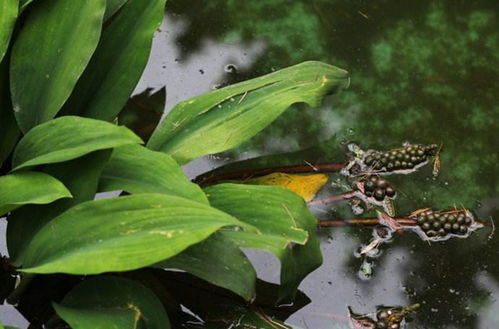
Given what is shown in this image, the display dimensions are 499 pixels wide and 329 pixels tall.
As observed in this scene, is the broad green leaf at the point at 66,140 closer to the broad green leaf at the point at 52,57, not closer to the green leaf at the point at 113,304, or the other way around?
the broad green leaf at the point at 52,57

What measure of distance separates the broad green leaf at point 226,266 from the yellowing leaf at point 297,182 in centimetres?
41

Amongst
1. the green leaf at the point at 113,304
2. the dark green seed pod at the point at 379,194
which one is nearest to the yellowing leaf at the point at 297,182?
the dark green seed pod at the point at 379,194

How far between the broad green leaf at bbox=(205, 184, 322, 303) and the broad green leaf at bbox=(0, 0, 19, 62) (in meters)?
0.50

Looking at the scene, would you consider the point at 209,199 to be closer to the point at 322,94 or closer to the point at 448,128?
the point at 322,94

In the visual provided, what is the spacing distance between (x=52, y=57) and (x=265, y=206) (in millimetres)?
537

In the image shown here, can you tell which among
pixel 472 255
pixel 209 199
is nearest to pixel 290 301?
pixel 209 199

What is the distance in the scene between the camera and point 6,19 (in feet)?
5.38

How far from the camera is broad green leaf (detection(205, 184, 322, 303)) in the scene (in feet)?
5.22

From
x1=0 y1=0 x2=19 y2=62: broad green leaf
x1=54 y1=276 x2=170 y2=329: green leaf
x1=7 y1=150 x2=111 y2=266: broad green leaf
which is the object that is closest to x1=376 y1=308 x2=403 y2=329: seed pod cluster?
x1=54 y1=276 x2=170 y2=329: green leaf

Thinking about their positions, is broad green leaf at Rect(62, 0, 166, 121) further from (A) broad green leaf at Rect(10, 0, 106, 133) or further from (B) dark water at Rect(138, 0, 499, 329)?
(B) dark water at Rect(138, 0, 499, 329)

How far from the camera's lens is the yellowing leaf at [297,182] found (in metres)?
1.98

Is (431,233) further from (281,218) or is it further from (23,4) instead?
(23,4)

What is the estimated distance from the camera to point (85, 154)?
156 centimetres

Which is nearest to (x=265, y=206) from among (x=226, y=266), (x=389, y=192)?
(x=226, y=266)
